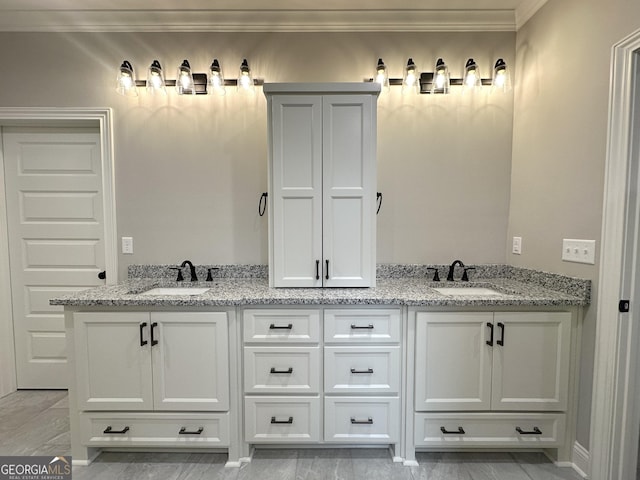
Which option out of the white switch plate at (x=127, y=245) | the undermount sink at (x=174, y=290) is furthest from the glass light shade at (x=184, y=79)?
the undermount sink at (x=174, y=290)

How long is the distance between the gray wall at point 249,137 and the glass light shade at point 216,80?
7 cm

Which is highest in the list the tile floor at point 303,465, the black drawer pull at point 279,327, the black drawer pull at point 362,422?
the black drawer pull at point 279,327

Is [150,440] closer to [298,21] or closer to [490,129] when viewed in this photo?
[298,21]

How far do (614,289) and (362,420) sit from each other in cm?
146

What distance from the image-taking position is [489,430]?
1699 mm

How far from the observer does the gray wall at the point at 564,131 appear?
5.06ft

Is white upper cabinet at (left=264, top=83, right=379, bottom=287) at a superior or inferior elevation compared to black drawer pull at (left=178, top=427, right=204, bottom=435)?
superior

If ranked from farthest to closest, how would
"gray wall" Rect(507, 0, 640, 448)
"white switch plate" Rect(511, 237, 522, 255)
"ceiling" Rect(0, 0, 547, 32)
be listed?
"white switch plate" Rect(511, 237, 522, 255), "ceiling" Rect(0, 0, 547, 32), "gray wall" Rect(507, 0, 640, 448)

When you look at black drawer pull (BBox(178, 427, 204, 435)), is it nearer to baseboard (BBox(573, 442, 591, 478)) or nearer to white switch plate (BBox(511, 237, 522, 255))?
baseboard (BBox(573, 442, 591, 478))

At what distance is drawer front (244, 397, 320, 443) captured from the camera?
170 cm

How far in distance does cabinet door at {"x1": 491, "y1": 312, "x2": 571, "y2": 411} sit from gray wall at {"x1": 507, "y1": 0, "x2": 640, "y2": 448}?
4.6 inches

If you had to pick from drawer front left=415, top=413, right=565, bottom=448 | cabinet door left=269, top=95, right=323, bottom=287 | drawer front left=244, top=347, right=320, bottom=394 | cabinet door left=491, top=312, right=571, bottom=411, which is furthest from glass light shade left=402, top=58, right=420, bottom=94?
drawer front left=415, top=413, right=565, bottom=448

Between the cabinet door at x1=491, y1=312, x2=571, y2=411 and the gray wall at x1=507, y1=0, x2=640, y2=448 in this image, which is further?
the cabinet door at x1=491, y1=312, x2=571, y2=411

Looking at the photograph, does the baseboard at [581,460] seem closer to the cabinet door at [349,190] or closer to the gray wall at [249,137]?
the gray wall at [249,137]
